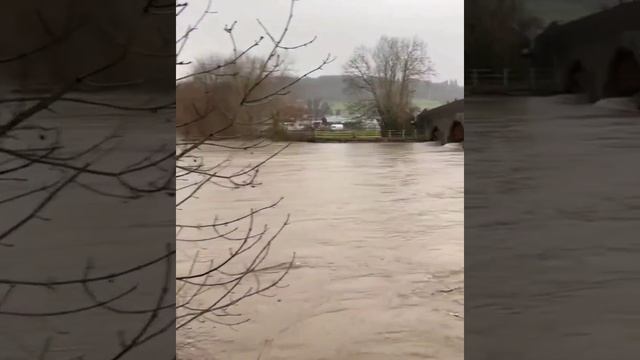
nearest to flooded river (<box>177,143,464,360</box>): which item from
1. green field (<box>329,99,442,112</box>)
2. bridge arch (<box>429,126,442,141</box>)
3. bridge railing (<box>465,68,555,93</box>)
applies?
bridge arch (<box>429,126,442,141</box>)

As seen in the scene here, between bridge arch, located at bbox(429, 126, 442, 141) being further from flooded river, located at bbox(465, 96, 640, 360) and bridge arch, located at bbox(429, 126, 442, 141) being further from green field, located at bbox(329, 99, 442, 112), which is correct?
flooded river, located at bbox(465, 96, 640, 360)

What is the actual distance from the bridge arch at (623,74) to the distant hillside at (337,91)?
0.64m

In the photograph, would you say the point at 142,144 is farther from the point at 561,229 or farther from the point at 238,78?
the point at 561,229

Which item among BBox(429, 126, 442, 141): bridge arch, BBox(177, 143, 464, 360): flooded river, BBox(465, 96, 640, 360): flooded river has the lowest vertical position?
BBox(177, 143, 464, 360): flooded river

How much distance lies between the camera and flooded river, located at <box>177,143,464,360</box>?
9.04 feet

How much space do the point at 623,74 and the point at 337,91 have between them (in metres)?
1.41

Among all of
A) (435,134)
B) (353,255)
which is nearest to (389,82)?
(435,134)

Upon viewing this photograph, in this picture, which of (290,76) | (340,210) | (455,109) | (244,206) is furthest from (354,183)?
(290,76)

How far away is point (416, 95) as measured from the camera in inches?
111

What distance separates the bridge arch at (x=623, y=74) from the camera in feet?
3.65

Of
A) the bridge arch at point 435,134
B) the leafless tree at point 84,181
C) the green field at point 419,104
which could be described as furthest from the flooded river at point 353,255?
the leafless tree at point 84,181

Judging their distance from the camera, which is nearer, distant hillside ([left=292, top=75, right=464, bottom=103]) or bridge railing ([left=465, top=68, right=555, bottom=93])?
bridge railing ([left=465, top=68, right=555, bottom=93])

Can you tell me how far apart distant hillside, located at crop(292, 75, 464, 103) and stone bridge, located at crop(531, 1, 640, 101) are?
603 millimetres

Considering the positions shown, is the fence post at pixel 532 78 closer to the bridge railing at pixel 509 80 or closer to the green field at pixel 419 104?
the bridge railing at pixel 509 80
